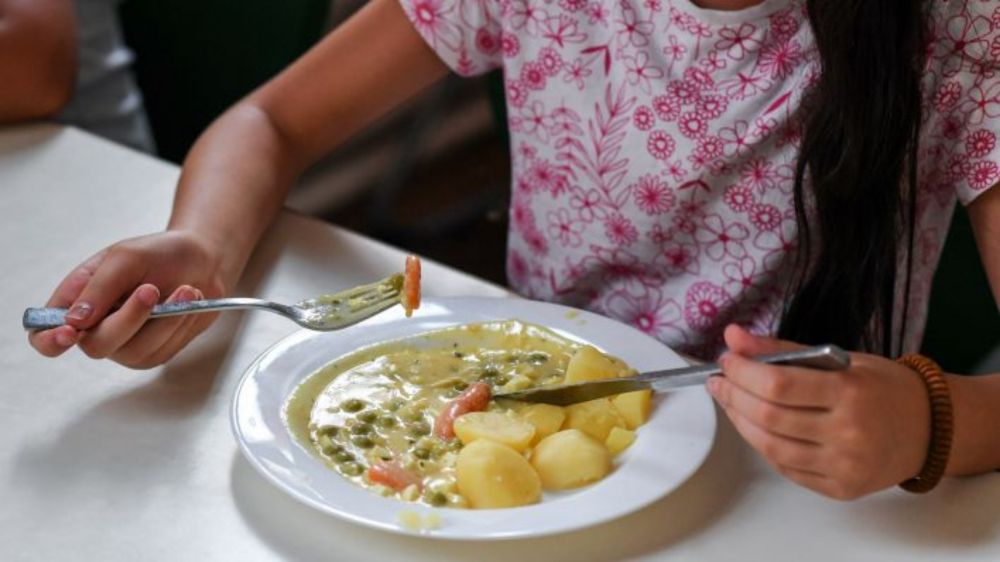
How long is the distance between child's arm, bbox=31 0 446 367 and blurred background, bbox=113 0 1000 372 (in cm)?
41

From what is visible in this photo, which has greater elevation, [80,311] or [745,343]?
[745,343]

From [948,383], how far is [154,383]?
63cm

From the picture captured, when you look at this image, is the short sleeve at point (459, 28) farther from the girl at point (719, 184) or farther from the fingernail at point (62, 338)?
the fingernail at point (62, 338)

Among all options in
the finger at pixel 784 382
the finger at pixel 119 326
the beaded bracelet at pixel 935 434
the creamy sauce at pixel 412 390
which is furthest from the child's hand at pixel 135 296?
the beaded bracelet at pixel 935 434

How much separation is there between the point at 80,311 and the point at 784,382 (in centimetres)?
55

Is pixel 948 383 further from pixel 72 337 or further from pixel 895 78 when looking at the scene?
pixel 72 337

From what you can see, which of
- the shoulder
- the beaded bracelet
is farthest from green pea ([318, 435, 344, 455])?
the shoulder

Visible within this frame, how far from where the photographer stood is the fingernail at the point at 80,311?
40.4 inches

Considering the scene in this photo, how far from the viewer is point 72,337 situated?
1019mm

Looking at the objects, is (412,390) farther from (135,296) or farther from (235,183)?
(235,183)

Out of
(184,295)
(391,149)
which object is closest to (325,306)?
(184,295)

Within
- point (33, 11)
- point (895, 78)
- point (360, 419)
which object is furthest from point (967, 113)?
point (33, 11)

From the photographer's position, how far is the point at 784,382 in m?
0.85

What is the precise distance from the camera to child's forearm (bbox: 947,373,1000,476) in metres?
0.95
